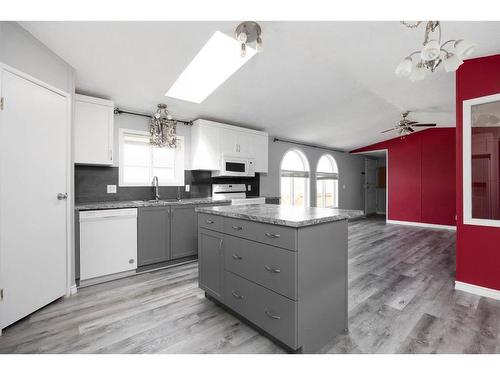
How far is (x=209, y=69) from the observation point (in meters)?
3.16

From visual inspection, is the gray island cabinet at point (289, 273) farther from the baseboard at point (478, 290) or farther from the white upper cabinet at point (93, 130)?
the white upper cabinet at point (93, 130)

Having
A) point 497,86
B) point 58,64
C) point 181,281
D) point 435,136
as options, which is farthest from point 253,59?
point 435,136

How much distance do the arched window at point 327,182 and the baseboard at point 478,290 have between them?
14.7 ft

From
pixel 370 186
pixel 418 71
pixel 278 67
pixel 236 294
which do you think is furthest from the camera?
pixel 370 186

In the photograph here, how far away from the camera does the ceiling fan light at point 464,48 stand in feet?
4.10

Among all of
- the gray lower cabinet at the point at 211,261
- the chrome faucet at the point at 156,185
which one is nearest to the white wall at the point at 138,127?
the chrome faucet at the point at 156,185

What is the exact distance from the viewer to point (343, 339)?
1.72 metres

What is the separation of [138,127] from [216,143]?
1267mm

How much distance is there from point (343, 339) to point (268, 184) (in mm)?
4099

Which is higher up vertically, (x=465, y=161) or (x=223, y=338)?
(x=465, y=161)

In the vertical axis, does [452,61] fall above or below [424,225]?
above

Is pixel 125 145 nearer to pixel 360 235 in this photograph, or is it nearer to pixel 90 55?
pixel 90 55

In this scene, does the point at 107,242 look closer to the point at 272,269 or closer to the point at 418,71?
the point at 272,269

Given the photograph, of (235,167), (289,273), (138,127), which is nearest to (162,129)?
(138,127)
